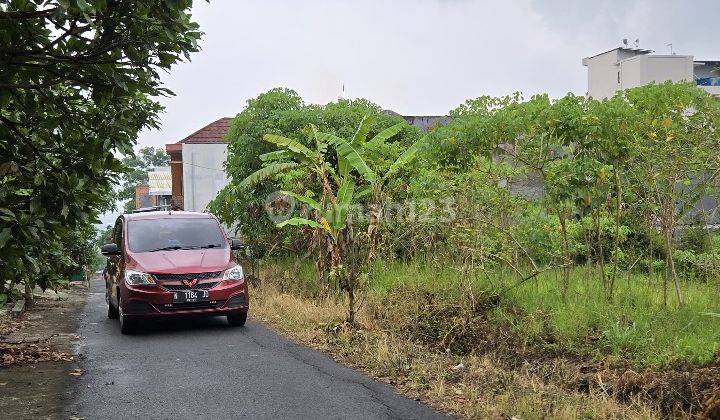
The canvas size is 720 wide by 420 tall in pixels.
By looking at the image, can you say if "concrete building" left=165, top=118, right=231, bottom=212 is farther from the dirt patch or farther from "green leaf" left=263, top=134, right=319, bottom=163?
"green leaf" left=263, top=134, right=319, bottom=163

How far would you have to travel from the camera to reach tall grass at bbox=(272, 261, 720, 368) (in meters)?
7.11

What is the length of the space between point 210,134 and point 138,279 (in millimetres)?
33763

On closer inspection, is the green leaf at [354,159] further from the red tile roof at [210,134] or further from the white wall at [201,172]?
the red tile roof at [210,134]

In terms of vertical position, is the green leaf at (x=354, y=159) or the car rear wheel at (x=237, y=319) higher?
the green leaf at (x=354, y=159)

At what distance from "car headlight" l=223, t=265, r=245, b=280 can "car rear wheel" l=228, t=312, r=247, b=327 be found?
592mm

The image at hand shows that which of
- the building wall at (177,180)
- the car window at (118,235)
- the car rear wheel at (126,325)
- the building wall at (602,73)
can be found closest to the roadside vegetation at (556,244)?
the car rear wheel at (126,325)

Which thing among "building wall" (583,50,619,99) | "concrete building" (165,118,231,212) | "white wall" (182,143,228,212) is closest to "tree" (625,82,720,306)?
"concrete building" (165,118,231,212)

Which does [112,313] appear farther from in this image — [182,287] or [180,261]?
[182,287]

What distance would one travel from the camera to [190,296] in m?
10.3

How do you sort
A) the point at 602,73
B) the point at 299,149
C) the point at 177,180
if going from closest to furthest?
the point at 299,149 → the point at 602,73 → the point at 177,180

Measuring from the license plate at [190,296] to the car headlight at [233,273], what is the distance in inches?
17.3

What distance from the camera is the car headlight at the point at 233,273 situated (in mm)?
10688

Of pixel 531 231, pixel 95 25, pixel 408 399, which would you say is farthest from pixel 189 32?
pixel 531 231

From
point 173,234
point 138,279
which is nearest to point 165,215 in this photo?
point 173,234
